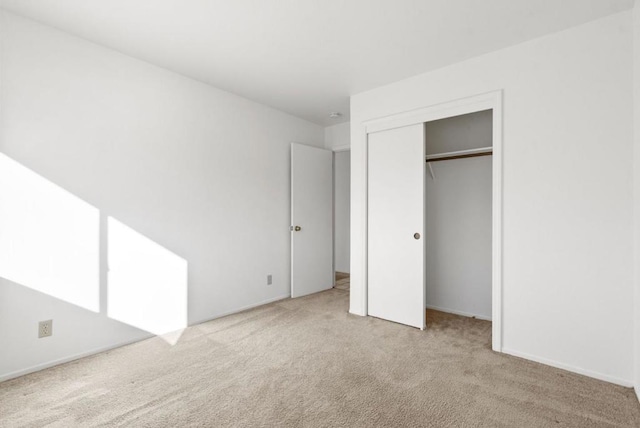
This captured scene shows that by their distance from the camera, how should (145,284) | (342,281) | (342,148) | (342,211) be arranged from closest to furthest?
(145,284)
(342,148)
(342,281)
(342,211)

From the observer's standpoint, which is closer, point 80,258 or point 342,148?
point 80,258

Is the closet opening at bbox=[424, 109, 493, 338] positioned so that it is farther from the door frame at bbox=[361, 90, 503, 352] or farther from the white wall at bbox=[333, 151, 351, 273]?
the white wall at bbox=[333, 151, 351, 273]

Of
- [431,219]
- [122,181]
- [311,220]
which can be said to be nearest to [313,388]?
[122,181]

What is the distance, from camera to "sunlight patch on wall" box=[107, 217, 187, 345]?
107 inches

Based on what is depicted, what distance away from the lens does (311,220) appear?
14.9ft

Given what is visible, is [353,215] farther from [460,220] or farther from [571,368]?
[571,368]

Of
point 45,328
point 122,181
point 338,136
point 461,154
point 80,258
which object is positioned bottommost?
point 45,328

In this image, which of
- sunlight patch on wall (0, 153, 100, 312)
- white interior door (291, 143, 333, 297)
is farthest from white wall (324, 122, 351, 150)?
sunlight patch on wall (0, 153, 100, 312)

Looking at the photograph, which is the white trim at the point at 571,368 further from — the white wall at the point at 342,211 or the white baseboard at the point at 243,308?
the white wall at the point at 342,211

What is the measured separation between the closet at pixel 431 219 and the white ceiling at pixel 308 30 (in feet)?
2.67

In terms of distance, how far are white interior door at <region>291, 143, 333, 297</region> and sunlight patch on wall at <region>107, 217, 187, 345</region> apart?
1.55m

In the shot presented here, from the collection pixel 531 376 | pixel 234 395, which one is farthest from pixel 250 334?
pixel 531 376

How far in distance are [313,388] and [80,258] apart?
2.06 metres

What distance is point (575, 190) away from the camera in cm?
233
